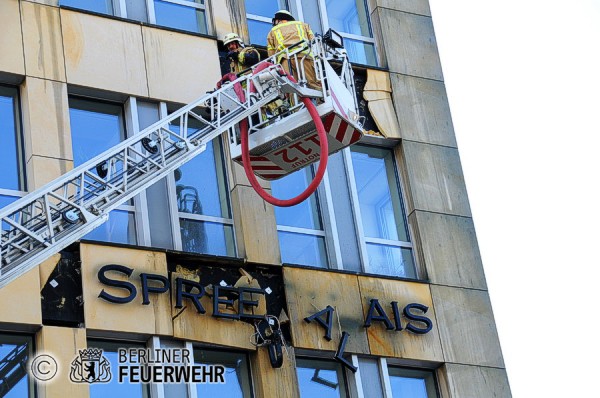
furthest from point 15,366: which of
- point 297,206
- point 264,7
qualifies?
point 264,7

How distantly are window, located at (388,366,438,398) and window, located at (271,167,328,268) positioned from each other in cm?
204

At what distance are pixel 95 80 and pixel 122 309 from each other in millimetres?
3772

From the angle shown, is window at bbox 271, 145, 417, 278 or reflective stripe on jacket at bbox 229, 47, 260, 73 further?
window at bbox 271, 145, 417, 278

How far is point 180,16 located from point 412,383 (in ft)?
22.9

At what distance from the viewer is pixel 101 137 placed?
22250mm

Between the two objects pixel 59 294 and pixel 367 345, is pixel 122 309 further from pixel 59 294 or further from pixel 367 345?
pixel 367 345

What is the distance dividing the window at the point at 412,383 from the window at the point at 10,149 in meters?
6.37

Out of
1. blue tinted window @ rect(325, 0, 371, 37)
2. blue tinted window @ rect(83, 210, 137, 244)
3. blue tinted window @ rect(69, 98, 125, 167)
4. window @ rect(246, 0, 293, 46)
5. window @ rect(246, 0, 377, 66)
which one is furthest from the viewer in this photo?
blue tinted window @ rect(325, 0, 371, 37)

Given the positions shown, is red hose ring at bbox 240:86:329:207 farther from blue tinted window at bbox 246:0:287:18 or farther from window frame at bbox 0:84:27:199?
blue tinted window at bbox 246:0:287:18

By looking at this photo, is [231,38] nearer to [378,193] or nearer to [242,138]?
[242,138]

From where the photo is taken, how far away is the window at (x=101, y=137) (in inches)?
848

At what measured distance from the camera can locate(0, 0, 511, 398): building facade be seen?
20500 mm

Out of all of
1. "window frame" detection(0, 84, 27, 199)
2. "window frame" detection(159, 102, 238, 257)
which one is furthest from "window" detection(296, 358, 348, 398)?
"window frame" detection(0, 84, 27, 199)

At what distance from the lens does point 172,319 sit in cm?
2094
